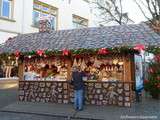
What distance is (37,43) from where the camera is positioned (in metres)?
15.9

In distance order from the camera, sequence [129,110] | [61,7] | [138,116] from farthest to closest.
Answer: [61,7]
[129,110]
[138,116]

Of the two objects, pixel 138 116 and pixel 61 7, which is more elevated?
pixel 61 7

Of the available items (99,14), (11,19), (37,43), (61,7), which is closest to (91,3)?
(99,14)

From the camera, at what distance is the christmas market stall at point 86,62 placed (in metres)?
13.5

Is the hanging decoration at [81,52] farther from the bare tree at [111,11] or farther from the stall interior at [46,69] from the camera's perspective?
the bare tree at [111,11]

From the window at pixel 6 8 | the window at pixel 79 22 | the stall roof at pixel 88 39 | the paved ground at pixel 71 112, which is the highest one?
the window at pixel 79 22

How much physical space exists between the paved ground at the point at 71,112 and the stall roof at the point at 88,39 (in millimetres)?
2603

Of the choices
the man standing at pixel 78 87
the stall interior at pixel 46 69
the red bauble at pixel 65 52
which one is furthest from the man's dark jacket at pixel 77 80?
the stall interior at pixel 46 69

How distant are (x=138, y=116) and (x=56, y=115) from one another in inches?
124

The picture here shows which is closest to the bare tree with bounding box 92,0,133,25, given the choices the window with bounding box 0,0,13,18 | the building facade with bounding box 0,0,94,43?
the building facade with bounding box 0,0,94,43

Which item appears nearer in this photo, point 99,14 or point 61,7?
point 61,7

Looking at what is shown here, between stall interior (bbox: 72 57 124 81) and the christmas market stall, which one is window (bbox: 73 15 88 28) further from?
stall interior (bbox: 72 57 124 81)

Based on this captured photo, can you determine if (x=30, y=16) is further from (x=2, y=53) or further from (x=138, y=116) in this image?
(x=138, y=116)

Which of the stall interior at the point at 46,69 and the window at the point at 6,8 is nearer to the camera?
the stall interior at the point at 46,69
